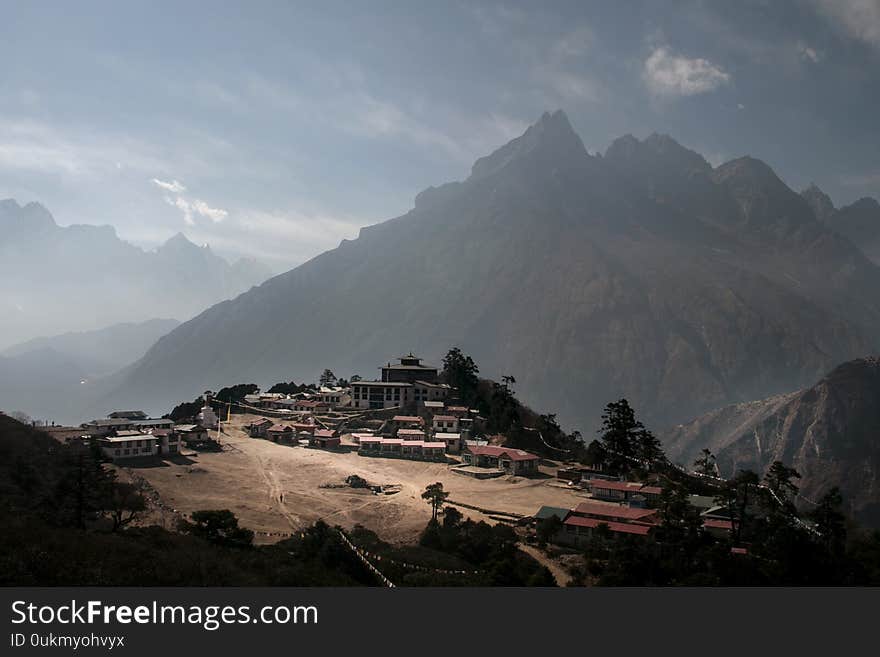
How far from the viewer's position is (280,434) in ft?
234

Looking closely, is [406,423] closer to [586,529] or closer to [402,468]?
[402,468]

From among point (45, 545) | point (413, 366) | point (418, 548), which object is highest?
point (413, 366)

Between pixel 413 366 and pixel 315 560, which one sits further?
pixel 413 366

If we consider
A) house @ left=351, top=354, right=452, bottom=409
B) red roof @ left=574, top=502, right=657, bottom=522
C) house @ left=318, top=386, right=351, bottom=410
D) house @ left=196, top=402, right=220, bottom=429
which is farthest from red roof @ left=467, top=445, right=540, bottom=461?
house @ left=196, top=402, right=220, bottom=429

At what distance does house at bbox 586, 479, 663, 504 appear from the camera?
50.5m

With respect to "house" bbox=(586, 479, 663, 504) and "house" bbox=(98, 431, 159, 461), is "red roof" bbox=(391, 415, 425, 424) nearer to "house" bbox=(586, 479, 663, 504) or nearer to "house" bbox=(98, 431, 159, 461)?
"house" bbox=(586, 479, 663, 504)

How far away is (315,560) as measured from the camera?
2820cm

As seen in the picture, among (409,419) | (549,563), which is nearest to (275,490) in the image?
(549,563)

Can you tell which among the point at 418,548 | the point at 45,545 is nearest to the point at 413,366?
the point at 418,548

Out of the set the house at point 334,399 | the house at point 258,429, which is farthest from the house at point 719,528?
the house at point 334,399

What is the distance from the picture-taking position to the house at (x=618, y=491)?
1988 inches

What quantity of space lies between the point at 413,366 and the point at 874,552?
2687 inches

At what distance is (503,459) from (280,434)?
28.6 meters
